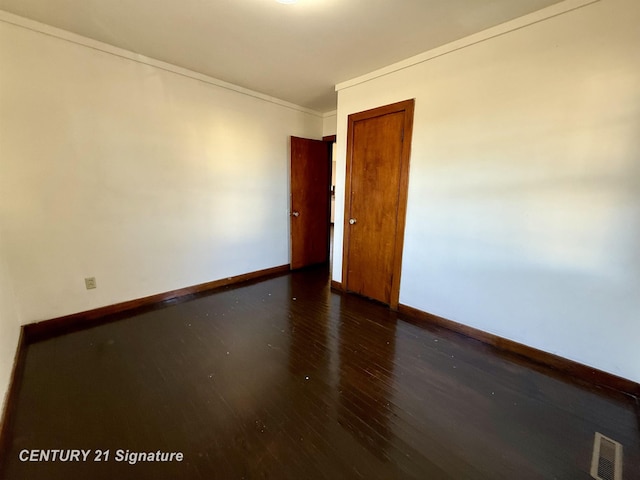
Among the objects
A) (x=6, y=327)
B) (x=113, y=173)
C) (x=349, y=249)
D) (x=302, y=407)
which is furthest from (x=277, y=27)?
(x=6, y=327)

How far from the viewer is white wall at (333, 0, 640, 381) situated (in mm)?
1755

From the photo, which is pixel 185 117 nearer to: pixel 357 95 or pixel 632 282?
pixel 357 95

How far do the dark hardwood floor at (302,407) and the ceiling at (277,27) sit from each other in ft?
8.29

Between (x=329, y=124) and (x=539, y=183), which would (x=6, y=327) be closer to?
(x=539, y=183)

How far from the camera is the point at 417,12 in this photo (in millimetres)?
1928

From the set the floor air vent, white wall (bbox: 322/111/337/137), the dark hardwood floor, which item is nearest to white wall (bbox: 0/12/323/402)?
the dark hardwood floor

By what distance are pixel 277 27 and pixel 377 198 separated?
1.80 metres

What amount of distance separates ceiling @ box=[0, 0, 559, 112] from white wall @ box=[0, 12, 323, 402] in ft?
1.02

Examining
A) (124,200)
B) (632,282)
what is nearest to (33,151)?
(124,200)

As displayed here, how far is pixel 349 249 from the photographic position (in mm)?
3426

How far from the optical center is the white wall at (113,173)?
2170 millimetres

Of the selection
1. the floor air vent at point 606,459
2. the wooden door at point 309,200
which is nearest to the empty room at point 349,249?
the floor air vent at point 606,459

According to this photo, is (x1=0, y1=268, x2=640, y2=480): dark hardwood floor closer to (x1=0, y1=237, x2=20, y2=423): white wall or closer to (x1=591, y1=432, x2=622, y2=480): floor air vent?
(x1=591, y1=432, x2=622, y2=480): floor air vent

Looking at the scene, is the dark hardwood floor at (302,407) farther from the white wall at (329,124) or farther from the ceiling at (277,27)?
the white wall at (329,124)
